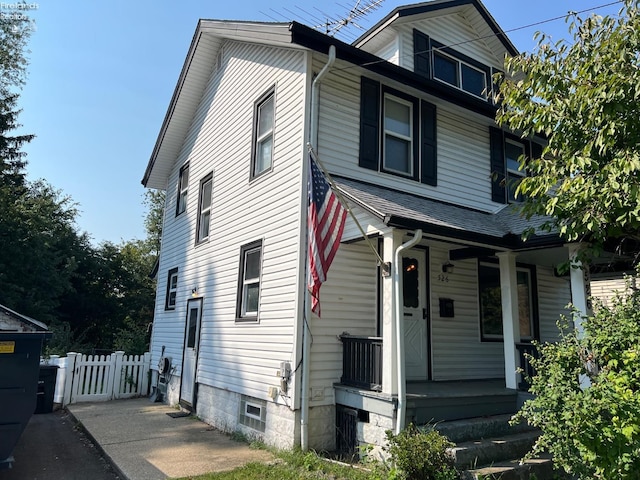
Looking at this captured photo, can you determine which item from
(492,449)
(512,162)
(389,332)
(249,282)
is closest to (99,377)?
(249,282)

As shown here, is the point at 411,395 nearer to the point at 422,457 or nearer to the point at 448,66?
the point at 422,457

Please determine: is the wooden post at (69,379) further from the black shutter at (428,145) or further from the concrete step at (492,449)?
the concrete step at (492,449)

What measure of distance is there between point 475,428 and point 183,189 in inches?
390

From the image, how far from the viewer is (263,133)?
8.69 metres

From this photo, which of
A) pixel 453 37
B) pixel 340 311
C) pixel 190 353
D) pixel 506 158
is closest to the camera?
pixel 340 311

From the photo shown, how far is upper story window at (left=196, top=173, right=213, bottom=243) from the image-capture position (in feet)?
35.9

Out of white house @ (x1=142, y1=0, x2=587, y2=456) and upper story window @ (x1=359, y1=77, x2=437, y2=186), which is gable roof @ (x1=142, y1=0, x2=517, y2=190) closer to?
white house @ (x1=142, y1=0, x2=587, y2=456)

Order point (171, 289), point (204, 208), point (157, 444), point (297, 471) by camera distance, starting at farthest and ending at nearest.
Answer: point (171, 289) < point (204, 208) < point (157, 444) < point (297, 471)

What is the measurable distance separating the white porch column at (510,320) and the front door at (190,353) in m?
6.32

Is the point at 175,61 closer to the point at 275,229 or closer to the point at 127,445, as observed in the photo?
the point at 275,229

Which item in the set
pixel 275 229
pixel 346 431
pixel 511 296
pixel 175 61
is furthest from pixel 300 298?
pixel 175 61

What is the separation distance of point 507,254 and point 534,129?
2.24 meters

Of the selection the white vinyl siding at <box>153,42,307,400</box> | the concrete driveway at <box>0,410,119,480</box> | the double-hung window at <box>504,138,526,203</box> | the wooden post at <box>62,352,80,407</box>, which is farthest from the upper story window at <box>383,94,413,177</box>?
the wooden post at <box>62,352,80,407</box>

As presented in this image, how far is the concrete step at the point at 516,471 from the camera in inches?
187
